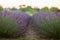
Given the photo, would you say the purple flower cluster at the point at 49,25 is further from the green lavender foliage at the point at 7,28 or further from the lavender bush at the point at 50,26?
the green lavender foliage at the point at 7,28

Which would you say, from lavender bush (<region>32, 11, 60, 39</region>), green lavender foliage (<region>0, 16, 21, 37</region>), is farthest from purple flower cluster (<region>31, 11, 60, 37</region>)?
green lavender foliage (<region>0, 16, 21, 37</region>)

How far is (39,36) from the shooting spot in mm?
4168

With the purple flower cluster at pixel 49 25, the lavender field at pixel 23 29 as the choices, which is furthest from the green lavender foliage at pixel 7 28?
the purple flower cluster at pixel 49 25

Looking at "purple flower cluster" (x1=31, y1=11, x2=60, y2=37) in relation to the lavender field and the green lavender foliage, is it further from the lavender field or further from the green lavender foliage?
the green lavender foliage

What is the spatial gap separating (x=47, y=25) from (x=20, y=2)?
140 centimetres

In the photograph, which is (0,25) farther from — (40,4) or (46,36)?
(40,4)

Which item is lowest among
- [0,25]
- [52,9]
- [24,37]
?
[24,37]

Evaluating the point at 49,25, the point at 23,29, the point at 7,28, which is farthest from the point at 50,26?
the point at 7,28

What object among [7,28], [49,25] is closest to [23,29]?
[7,28]

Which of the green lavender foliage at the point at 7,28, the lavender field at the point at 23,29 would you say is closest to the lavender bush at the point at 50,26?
the lavender field at the point at 23,29

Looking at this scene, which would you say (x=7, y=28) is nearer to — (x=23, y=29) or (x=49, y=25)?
(x=23, y=29)

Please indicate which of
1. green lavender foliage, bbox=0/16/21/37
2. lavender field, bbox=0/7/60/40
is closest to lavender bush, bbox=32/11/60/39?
lavender field, bbox=0/7/60/40

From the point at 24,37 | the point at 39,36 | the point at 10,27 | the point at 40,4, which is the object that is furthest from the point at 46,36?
the point at 40,4

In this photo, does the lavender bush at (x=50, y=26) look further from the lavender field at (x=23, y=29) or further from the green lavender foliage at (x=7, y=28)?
the green lavender foliage at (x=7, y=28)
